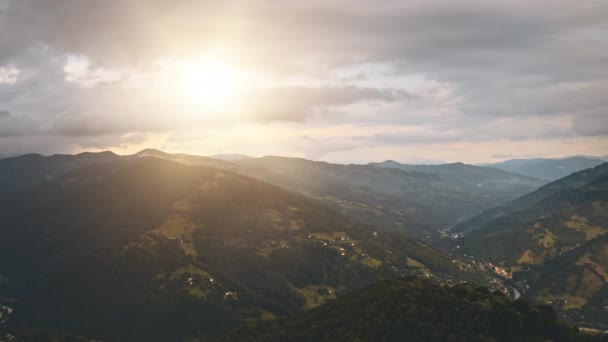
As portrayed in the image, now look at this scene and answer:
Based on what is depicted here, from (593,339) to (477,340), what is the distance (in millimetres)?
54665

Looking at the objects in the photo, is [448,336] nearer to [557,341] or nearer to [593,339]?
[557,341]

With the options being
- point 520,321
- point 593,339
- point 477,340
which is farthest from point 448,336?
point 593,339

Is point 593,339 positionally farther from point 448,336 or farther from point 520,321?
point 448,336

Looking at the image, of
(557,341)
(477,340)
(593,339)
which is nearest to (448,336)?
(477,340)

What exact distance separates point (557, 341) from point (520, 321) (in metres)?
18.8

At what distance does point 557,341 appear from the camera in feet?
648

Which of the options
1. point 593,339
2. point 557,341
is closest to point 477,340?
point 557,341

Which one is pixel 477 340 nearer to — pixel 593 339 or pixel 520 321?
pixel 520 321

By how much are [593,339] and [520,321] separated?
115ft

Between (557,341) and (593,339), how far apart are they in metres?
17.5

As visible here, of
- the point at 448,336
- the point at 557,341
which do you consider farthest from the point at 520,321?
the point at 448,336

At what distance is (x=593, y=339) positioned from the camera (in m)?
199

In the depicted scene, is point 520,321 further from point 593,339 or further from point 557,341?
point 593,339

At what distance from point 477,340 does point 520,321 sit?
2204 centimetres
